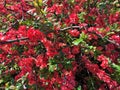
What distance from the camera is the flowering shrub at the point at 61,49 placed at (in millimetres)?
2711

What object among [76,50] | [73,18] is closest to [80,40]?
[76,50]

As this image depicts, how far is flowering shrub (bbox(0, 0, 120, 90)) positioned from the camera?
8.89 feet

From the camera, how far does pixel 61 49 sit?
9.29 ft

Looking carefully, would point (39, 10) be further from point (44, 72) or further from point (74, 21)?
point (44, 72)

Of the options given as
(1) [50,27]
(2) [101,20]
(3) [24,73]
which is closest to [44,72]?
(3) [24,73]

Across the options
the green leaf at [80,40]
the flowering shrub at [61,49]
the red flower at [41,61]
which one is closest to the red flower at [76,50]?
the flowering shrub at [61,49]

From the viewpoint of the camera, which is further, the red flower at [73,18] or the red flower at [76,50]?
the red flower at [73,18]

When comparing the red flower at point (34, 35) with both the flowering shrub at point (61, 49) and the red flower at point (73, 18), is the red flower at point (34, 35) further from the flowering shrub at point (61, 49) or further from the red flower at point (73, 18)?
the red flower at point (73, 18)

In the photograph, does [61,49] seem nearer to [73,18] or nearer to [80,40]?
[80,40]

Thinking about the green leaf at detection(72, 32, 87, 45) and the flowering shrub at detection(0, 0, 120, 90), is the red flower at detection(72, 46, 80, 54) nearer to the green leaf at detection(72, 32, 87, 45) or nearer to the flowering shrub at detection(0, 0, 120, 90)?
the flowering shrub at detection(0, 0, 120, 90)

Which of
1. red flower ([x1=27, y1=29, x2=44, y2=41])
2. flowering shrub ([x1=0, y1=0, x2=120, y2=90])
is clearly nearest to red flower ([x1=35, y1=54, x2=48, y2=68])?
flowering shrub ([x1=0, y1=0, x2=120, y2=90])

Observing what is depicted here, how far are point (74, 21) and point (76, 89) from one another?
634 millimetres

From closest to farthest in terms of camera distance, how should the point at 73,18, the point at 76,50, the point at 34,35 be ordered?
the point at 34,35, the point at 76,50, the point at 73,18

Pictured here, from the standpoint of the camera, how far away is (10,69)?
3.08 metres
